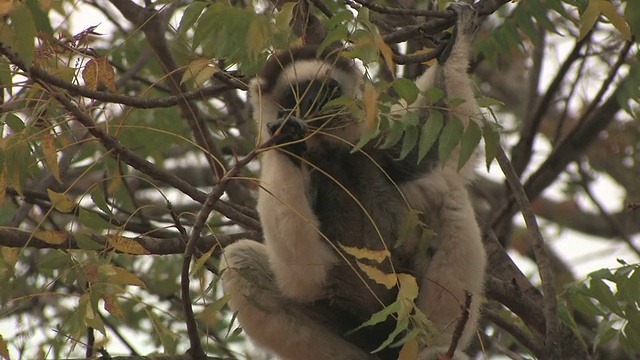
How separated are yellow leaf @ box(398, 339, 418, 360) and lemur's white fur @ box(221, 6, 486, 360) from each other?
113cm

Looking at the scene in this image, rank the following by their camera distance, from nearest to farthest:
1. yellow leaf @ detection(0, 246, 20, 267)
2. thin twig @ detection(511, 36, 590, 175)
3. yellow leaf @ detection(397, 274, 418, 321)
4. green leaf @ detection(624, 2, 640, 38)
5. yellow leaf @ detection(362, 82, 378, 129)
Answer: green leaf @ detection(624, 2, 640, 38)
yellow leaf @ detection(362, 82, 378, 129)
yellow leaf @ detection(397, 274, 418, 321)
yellow leaf @ detection(0, 246, 20, 267)
thin twig @ detection(511, 36, 590, 175)

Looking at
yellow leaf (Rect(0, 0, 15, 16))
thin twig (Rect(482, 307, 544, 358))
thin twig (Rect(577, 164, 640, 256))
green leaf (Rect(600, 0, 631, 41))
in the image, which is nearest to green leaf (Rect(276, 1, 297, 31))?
yellow leaf (Rect(0, 0, 15, 16))

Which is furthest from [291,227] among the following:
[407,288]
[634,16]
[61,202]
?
[634,16]

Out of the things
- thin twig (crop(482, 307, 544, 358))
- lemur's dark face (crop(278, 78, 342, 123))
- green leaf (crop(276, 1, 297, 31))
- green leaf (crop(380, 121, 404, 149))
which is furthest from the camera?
thin twig (crop(482, 307, 544, 358))

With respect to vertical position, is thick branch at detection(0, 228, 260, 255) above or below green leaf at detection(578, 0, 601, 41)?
above

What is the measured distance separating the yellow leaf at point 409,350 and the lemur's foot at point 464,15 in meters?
2.23

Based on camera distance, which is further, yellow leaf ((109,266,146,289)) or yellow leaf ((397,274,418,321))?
yellow leaf ((109,266,146,289))

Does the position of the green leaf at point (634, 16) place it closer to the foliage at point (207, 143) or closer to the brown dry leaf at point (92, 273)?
the foliage at point (207, 143)

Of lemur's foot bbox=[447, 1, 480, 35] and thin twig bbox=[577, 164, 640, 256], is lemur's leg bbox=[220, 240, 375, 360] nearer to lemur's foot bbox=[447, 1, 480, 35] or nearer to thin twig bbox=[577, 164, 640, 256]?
lemur's foot bbox=[447, 1, 480, 35]

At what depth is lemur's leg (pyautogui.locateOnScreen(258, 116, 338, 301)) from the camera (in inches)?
198

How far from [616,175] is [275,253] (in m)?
6.38

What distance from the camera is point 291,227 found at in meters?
5.00

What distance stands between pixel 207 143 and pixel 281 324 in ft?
4.18

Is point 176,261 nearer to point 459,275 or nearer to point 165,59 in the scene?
point 165,59
